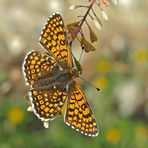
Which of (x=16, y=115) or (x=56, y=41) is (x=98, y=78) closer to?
(x=16, y=115)

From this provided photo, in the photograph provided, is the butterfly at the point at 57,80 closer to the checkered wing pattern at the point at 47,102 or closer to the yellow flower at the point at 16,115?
the checkered wing pattern at the point at 47,102

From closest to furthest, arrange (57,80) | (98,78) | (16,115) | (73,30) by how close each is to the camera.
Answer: (73,30) → (57,80) → (16,115) → (98,78)

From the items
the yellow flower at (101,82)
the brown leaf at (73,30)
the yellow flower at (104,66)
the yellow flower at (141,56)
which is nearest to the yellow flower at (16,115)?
the yellow flower at (101,82)

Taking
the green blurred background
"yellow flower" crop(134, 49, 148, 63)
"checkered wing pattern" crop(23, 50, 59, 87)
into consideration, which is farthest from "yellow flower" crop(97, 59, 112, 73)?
"checkered wing pattern" crop(23, 50, 59, 87)

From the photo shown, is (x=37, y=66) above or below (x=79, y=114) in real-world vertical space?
above

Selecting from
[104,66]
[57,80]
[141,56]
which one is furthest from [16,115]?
[57,80]
